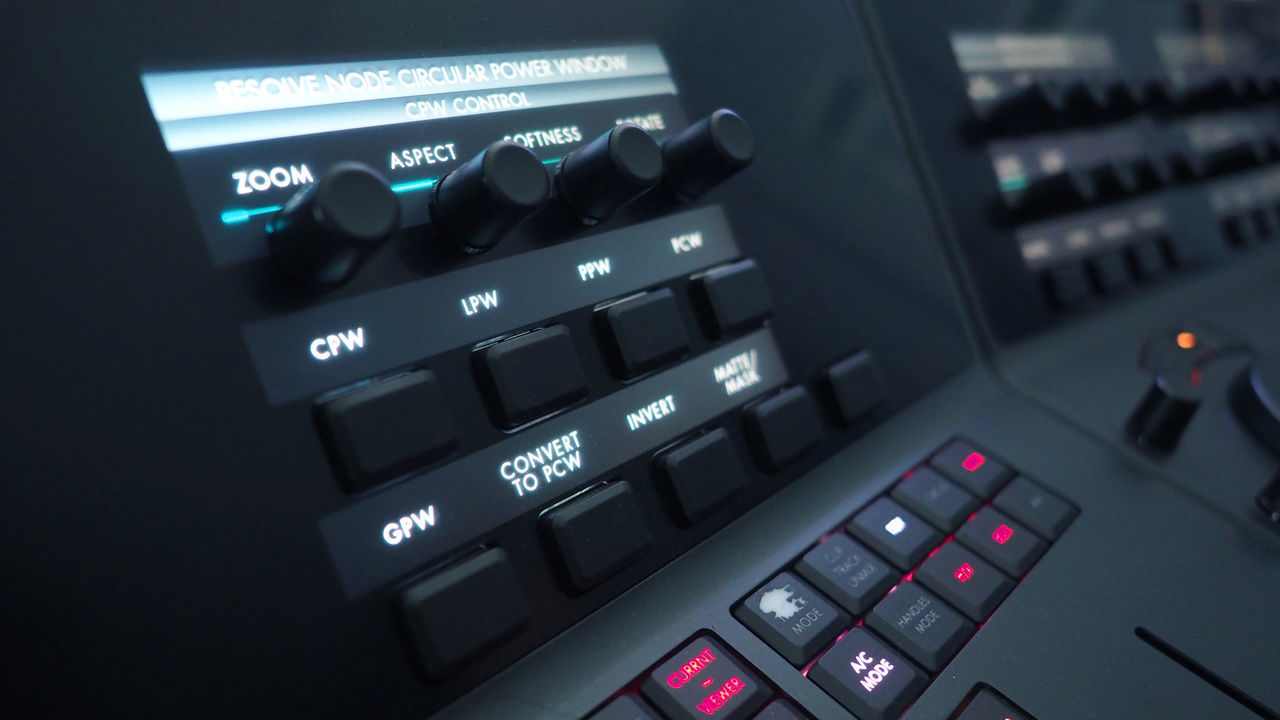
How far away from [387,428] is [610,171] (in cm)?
18

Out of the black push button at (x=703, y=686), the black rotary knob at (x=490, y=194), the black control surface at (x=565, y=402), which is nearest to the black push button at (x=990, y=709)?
the black control surface at (x=565, y=402)

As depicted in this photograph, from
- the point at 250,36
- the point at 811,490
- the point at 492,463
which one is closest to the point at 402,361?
the point at 492,463

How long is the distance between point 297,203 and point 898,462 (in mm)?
428

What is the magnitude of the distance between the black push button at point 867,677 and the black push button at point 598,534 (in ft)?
0.37

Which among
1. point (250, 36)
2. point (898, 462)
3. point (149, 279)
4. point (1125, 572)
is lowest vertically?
point (1125, 572)

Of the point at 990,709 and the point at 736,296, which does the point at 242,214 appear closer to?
the point at 736,296

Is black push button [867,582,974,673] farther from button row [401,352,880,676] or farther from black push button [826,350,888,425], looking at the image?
black push button [826,350,888,425]

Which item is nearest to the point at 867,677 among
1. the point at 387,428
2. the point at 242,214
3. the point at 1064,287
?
the point at 387,428

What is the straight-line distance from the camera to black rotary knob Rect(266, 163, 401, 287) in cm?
36

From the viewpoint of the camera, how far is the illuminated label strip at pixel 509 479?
393mm

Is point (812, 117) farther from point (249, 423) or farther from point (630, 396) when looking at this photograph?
point (249, 423)

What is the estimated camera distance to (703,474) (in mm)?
502

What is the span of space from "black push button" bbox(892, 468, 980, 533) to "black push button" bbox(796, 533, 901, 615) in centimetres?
6

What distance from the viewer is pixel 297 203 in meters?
0.38
